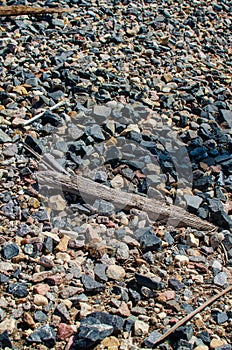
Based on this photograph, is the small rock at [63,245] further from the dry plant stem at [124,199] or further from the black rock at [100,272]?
the dry plant stem at [124,199]

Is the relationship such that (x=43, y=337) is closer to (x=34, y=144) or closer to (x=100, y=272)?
(x=100, y=272)

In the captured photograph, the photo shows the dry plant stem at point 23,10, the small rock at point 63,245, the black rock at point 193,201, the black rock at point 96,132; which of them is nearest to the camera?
the small rock at point 63,245

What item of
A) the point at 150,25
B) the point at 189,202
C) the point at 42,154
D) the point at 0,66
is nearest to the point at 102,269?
the point at 189,202

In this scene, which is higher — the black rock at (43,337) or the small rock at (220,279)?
the small rock at (220,279)

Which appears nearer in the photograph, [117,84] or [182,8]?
[117,84]

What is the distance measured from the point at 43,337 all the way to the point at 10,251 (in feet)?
1.68

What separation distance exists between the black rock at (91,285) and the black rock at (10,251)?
13.9 inches

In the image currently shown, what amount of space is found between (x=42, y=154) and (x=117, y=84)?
1060mm

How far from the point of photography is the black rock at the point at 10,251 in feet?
8.26

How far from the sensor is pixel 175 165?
3.26 m

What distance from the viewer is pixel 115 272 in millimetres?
2516

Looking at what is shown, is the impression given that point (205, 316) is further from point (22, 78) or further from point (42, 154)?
point (22, 78)

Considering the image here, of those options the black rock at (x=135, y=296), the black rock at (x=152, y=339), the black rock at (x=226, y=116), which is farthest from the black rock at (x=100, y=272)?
the black rock at (x=226, y=116)

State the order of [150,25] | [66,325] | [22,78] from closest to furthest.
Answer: [66,325] → [22,78] → [150,25]
